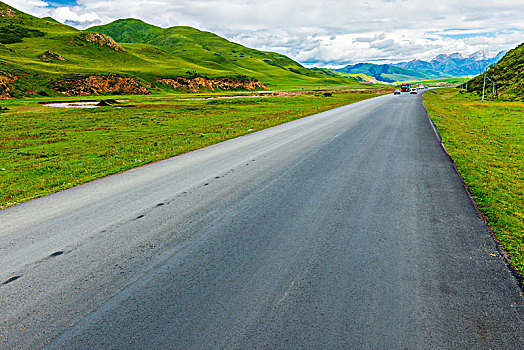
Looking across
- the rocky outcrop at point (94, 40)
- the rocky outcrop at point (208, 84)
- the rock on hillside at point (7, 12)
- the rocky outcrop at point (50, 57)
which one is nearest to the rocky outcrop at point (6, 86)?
the rocky outcrop at point (208, 84)

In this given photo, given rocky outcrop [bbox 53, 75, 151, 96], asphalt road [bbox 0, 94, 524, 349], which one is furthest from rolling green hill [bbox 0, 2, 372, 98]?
asphalt road [bbox 0, 94, 524, 349]

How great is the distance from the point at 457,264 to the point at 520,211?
3544mm

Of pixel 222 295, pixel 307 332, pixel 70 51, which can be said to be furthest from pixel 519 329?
pixel 70 51

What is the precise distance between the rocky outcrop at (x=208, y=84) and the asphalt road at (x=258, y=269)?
113 meters

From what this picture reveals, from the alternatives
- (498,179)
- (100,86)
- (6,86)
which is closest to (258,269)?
(498,179)

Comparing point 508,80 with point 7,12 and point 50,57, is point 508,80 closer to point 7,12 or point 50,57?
point 50,57

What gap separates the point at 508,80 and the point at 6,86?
4547 inches

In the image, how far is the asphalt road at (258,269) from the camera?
3.36 metres

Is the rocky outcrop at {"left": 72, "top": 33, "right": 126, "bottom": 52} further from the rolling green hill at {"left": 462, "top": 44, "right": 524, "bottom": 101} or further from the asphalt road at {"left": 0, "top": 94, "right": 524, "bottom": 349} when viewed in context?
the asphalt road at {"left": 0, "top": 94, "right": 524, "bottom": 349}

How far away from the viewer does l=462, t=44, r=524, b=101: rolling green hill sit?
62675mm

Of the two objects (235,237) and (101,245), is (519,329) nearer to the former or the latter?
(235,237)

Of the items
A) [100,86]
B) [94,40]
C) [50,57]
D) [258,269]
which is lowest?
[258,269]

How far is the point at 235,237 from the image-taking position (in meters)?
5.59

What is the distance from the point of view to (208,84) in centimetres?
12694
